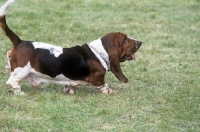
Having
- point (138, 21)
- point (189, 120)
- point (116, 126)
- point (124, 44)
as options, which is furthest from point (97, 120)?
point (138, 21)

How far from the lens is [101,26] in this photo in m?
12.0

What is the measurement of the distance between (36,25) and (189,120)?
21.4 ft

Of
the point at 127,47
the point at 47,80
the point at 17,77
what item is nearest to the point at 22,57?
the point at 17,77

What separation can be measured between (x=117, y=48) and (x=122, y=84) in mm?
783

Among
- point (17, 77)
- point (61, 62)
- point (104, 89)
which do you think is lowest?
point (104, 89)

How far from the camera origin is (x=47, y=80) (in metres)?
6.44

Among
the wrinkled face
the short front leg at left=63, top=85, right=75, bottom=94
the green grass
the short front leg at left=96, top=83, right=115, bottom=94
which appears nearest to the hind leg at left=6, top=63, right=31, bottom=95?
the green grass

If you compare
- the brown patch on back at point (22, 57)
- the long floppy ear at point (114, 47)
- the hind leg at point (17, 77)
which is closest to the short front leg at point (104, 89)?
the long floppy ear at point (114, 47)

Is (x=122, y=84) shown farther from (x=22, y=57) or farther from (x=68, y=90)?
(x=22, y=57)

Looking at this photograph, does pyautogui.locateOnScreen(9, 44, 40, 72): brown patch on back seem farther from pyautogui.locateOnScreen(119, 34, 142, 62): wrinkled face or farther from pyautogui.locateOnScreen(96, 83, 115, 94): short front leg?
pyautogui.locateOnScreen(119, 34, 142, 62): wrinkled face

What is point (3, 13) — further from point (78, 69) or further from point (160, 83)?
point (160, 83)

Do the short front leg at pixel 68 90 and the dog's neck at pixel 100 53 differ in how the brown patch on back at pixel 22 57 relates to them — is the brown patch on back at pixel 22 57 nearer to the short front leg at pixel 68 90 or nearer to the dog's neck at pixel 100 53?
the short front leg at pixel 68 90

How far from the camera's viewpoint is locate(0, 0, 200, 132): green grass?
5.43 metres

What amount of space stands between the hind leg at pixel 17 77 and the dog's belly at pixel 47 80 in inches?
5.5
